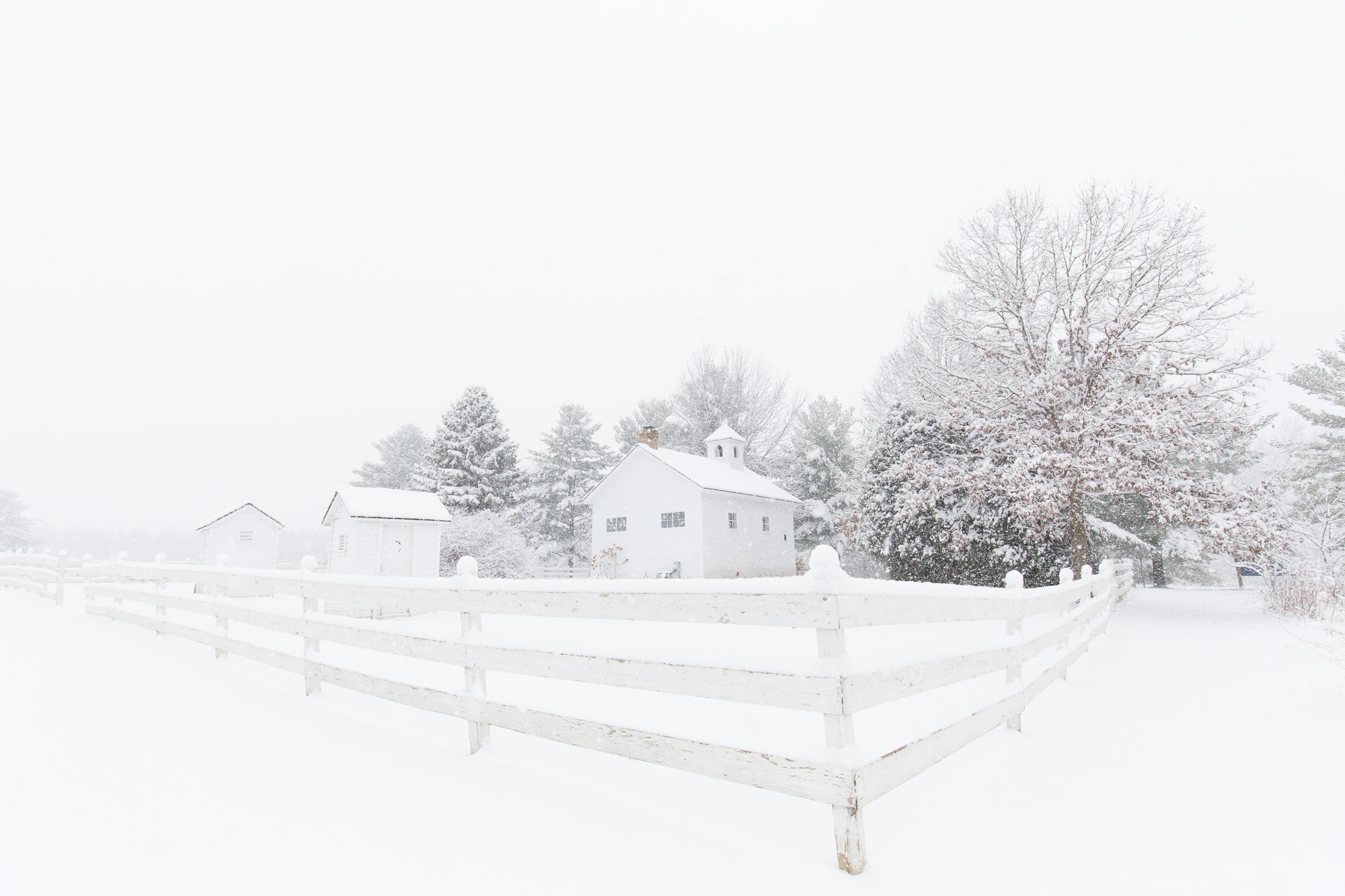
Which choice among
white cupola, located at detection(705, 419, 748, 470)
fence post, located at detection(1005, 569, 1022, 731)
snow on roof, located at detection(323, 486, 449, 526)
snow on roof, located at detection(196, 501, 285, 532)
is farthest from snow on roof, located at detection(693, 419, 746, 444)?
fence post, located at detection(1005, 569, 1022, 731)

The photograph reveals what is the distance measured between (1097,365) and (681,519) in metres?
15.8

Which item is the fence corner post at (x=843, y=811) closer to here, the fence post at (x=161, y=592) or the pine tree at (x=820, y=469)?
the fence post at (x=161, y=592)

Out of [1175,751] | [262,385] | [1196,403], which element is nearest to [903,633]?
[1175,751]

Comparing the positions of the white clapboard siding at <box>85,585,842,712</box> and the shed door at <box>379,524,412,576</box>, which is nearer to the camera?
the white clapboard siding at <box>85,585,842,712</box>

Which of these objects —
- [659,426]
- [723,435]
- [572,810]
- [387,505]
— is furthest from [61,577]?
[659,426]

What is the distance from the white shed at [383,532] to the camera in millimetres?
22078

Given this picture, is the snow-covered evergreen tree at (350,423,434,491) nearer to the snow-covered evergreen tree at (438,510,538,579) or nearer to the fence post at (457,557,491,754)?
the snow-covered evergreen tree at (438,510,538,579)

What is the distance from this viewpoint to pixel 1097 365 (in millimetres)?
16891

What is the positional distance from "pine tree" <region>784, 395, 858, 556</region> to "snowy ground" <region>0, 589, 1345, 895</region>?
29812 millimetres

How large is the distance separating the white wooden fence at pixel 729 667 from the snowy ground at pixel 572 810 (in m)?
0.29

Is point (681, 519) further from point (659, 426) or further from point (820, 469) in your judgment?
point (659, 426)

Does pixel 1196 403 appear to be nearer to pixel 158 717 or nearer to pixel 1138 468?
pixel 1138 468

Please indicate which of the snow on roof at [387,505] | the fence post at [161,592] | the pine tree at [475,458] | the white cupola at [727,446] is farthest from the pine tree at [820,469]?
the fence post at [161,592]

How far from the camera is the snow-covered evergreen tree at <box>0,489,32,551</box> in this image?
51938 millimetres
